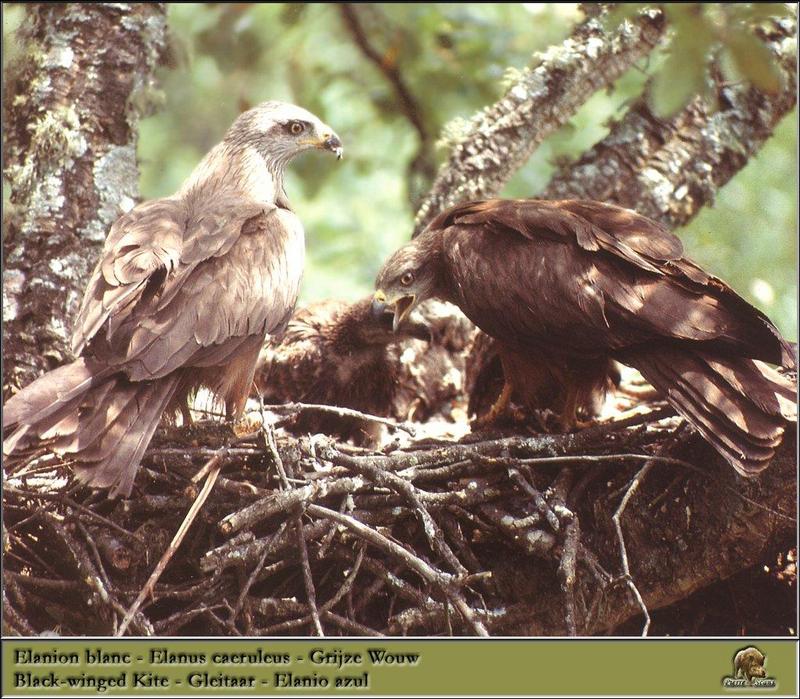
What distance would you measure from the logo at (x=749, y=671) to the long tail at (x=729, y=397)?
0.71 m

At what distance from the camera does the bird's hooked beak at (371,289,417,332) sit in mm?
5605

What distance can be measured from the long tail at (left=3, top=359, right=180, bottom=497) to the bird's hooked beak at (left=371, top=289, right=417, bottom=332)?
2035 millimetres

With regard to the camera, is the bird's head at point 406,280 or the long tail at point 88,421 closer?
the long tail at point 88,421

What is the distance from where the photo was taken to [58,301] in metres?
4.97

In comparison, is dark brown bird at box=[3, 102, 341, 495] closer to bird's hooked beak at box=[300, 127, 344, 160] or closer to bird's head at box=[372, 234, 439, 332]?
bird's hooked beak at box=[300, 127, 344, 160]

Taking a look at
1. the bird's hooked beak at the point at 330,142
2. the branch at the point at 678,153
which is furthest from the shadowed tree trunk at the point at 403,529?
the branch at the point at 678,153

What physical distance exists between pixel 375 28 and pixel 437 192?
9.17 feet

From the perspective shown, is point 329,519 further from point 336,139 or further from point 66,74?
point 66,74

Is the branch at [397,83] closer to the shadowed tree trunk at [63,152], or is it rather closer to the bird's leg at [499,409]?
the shadowed tree trunk at [63,152]

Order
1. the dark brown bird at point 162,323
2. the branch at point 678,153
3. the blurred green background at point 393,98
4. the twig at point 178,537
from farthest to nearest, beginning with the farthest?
the blurred green background at point 393,98 < the branch at point 678,153 < the dark brown bird at point 162,323 < the twig at point 178,537

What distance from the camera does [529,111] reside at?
619cm

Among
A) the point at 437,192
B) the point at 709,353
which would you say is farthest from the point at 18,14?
the point at 709,353

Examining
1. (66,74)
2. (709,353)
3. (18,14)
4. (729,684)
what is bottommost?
(729,684)

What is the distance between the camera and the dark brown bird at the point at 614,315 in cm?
412
